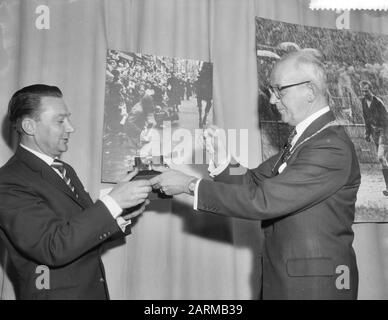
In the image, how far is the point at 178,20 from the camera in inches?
97.6

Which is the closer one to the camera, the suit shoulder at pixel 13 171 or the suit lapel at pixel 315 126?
the suit shoulder at pixel 13 171

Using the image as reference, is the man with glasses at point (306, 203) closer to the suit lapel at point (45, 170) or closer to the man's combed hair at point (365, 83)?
the suit lapel at point (45, 170)

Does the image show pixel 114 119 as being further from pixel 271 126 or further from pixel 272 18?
pixel 272 18

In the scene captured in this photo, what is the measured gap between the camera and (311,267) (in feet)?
4.92

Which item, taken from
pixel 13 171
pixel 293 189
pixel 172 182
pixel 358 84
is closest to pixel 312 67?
pixel 293 189

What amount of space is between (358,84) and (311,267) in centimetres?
166

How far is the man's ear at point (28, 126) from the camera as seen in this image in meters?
1.67

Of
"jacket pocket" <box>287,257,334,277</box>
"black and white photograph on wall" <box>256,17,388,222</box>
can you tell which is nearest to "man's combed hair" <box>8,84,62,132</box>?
"jacket pocket" <box>287,257,334,277</box>

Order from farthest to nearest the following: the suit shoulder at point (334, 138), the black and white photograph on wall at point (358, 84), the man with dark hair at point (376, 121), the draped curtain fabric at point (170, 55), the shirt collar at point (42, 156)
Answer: the man with dark hair at point (376, 121) → the black and white photograph on wall at point (358, 84) → the draped curtain fabric at point (170, 55) → the shirt collar at point (42, 156) → the suit shoulder at point (334, 138)

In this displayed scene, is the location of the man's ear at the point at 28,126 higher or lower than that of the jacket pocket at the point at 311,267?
higher

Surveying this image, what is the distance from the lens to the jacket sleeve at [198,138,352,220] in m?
1.51

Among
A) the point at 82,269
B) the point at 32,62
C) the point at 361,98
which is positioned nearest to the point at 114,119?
the point at 32,62

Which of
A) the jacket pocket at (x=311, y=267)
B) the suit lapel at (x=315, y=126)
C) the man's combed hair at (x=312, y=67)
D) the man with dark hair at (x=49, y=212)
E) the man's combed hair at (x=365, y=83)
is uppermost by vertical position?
the man's combed hair at (x=365, y=83)

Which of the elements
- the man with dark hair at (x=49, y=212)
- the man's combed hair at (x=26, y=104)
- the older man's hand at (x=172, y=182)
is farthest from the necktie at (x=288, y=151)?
the man's combed hair at (x=26, y=104)
